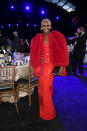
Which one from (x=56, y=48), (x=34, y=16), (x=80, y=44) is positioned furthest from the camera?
(x=34, y=16)

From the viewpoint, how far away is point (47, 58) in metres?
2.08

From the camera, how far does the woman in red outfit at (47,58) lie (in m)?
2.00

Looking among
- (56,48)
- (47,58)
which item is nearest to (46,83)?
(47,58)

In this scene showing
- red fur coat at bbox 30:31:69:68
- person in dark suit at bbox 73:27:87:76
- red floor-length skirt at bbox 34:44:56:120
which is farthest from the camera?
person in dark suit at bbox 73:27:87:76

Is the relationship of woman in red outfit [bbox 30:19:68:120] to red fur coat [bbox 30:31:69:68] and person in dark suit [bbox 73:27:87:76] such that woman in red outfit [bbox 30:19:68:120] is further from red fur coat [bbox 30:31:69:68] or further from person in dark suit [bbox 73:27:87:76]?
person in dark suit [bbox 73:27:87:76]

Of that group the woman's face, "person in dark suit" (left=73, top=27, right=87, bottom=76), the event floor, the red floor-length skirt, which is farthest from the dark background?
the red floor-length skirt

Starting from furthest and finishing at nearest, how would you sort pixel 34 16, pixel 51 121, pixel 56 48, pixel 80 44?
pixel 34 16, pixel 80 44, pixel 51 121, pixel 56 48

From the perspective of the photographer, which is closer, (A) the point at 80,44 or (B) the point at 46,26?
(B) the point at 46,26

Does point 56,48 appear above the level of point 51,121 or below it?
above

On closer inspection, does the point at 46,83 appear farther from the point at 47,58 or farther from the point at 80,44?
the point at 80,44

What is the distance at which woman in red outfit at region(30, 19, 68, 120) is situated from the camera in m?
2.00

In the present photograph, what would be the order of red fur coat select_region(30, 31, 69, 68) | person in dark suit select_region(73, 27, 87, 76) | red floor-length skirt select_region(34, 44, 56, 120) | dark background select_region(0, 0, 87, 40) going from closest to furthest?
1. red fur coat select_region(30, 31, 69, 68)
2. red floor-length skirt select_region(34, 44, 56, 120)
3. person in dark suit select_region(73, 27, 87, 76)
4. dark background select_region(0, 0, 87, 40)

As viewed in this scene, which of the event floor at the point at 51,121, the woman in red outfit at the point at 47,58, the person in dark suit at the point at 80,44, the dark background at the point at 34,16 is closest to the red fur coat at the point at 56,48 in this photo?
the woman in red outfit at the point at 47,58

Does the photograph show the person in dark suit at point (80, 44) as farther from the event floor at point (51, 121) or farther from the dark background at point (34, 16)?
the dark background at point (34, 16)
